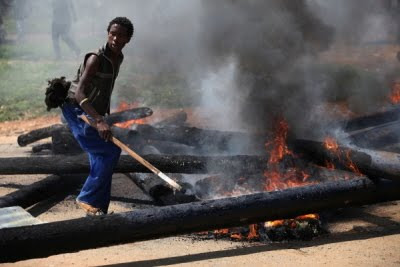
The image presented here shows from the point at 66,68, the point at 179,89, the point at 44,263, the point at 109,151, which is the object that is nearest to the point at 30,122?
the point at 179,89

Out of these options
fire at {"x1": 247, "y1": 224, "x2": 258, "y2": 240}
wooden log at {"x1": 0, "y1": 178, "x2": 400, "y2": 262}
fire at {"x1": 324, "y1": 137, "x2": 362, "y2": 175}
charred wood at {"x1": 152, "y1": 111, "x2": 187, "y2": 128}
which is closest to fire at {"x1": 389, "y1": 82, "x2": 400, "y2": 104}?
fire at {"x1": 324, "y1": 137, "x2": 362, "y2": 175}

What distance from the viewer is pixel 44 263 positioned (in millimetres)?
4375

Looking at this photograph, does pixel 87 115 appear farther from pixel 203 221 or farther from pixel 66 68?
pixel 66 68

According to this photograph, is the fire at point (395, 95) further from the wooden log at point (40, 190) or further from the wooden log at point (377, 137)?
the wooden log at point (40, 190)

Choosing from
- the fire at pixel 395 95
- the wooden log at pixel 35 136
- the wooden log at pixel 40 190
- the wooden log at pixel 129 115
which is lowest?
the wooden log at pixel 40 190

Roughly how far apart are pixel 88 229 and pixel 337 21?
8.45 meters

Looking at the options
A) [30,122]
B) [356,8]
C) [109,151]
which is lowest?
[109,151]

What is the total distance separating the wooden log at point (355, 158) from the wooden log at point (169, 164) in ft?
1.69

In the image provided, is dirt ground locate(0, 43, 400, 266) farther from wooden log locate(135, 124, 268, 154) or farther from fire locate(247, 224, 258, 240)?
wooden log locate(135, 124, 268, 154)

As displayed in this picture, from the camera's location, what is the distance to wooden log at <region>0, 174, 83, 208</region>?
224 inches

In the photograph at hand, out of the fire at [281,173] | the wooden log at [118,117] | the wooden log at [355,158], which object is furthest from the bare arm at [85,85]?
the wooden log at [118,117]

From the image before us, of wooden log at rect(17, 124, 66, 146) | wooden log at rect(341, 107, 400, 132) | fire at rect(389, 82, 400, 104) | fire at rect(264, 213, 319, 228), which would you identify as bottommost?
fire at rect(264, 213, 319, 228)

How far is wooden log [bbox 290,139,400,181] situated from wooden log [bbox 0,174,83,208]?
8.78 ft

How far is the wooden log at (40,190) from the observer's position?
18.7 feet
